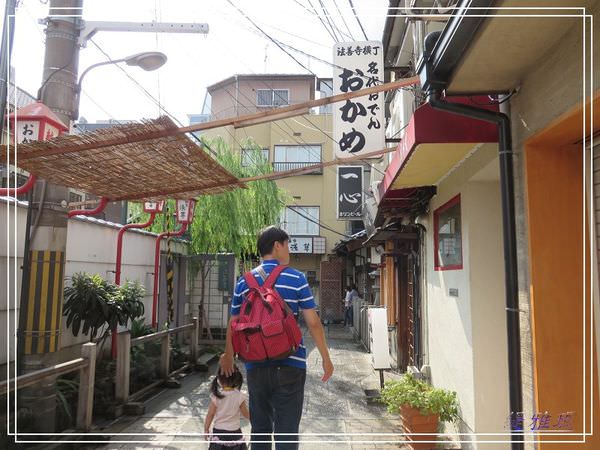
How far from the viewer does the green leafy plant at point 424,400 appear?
468cm

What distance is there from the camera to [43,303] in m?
4.95

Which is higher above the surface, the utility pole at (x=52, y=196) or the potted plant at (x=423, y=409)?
the utility pole at (x=52, y=196)

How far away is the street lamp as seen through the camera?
17.0 ft

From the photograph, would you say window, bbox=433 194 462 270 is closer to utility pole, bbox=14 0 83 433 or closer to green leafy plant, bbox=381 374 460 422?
green leafy plant, bbox=381 374 460 422

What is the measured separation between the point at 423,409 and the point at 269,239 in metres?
2.73

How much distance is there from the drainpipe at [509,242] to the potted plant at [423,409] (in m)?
1.85

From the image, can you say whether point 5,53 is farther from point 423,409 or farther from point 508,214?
point 423,409

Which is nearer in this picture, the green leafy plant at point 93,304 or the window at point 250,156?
the green leafy plant at point 93,304

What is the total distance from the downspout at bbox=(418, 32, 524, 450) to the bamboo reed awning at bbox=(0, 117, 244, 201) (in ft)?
7.00

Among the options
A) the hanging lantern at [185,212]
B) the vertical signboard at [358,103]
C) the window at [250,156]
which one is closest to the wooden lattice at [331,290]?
the window at [250,156]

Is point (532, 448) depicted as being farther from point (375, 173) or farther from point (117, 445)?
point (375, 173)

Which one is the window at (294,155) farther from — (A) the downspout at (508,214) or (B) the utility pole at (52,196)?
(A) the downspout at (508,214)

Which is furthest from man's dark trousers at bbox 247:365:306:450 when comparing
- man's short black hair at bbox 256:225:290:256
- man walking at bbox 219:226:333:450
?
man's short black hair at bbox 256:225:290:256

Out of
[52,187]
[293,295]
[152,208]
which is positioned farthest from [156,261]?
[293,295]
